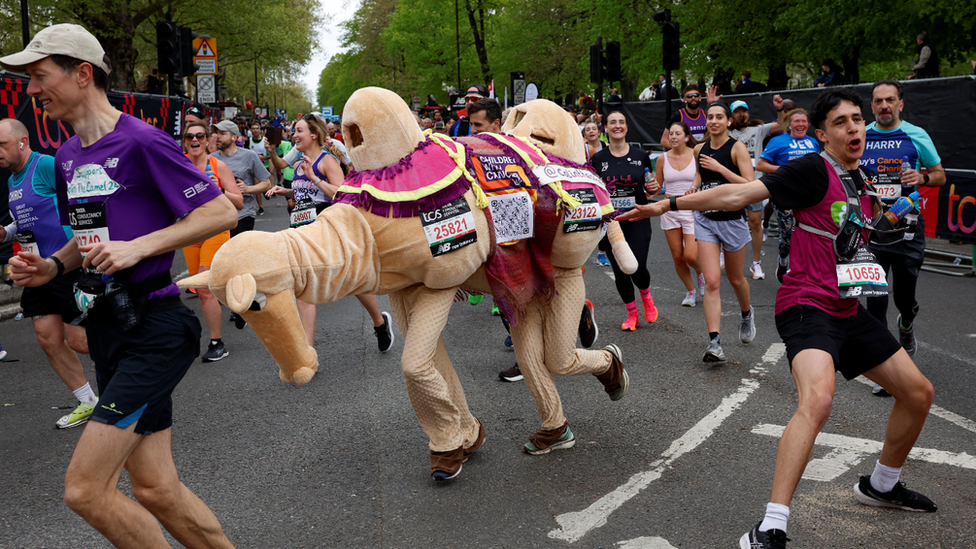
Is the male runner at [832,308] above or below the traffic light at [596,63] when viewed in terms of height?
below

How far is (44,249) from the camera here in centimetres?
556

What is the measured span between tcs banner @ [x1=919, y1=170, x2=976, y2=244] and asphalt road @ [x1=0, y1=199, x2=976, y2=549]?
334 centimetres

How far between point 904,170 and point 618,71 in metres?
16.0

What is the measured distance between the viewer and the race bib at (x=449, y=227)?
3.86m

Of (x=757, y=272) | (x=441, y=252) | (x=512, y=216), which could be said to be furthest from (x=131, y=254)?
(x=757, y=272)

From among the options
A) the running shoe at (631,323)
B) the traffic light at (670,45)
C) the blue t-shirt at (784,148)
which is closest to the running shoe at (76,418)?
the running shoe at (631,323)

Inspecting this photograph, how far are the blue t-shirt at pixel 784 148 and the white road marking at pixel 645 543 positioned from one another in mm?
5779

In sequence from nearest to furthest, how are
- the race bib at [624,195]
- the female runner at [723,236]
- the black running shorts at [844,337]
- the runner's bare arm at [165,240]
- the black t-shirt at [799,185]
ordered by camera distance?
the runner's bare arm at [165,240]
the black running shorts at [844,337]
the black t-shirt at [799,185]
the female runner at [723,236]
the race bib at [624,195]

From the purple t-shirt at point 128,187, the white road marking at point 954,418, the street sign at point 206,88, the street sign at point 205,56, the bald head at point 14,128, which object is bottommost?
the white road marking at point 954,418

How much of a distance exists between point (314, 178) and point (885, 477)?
4856 mm

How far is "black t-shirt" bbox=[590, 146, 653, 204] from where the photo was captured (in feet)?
26.3

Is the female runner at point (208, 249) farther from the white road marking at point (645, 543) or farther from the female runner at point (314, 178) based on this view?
the white road marking at point (645, 543)

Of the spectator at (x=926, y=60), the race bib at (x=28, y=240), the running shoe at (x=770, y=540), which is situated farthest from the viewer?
the spectator at (x=926, y=60)

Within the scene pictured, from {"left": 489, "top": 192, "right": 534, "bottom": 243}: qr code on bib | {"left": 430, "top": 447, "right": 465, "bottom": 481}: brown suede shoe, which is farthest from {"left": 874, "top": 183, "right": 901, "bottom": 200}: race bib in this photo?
{"left": 430, "top": 447, "right": 465, "bottom": 481}: brown suede shoe
